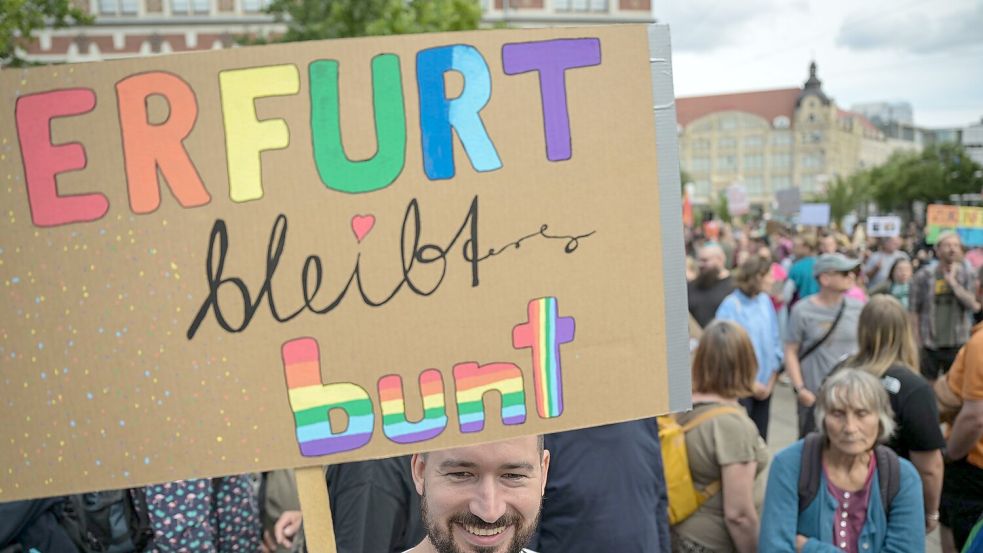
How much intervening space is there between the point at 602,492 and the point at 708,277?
13.8ft

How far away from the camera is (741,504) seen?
2.80 metres

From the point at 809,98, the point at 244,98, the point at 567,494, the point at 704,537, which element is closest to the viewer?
the point at 244,98

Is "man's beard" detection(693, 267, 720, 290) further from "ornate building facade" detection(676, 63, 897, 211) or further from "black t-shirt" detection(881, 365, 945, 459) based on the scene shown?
"ornate building facade" detection(676, 63, 897, 211)

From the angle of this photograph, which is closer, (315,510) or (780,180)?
(315,510)

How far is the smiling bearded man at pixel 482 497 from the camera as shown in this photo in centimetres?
157

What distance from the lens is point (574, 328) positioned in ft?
Result: 5.47

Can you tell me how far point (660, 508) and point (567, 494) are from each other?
351 millimetres

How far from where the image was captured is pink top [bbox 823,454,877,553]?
2645mm

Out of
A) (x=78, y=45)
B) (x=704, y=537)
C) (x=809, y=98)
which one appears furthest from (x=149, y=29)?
(x=809, y=98)

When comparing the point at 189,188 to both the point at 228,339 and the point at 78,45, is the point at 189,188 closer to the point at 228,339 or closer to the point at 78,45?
the point at 228,339

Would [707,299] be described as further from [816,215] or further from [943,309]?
[816,215]

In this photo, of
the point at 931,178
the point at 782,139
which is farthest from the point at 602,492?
the point at 782,139

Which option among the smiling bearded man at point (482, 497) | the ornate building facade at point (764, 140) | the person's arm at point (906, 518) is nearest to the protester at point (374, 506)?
the smiling bearded man at point (482, 497)

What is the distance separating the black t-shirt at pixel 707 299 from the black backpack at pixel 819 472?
3548mm
